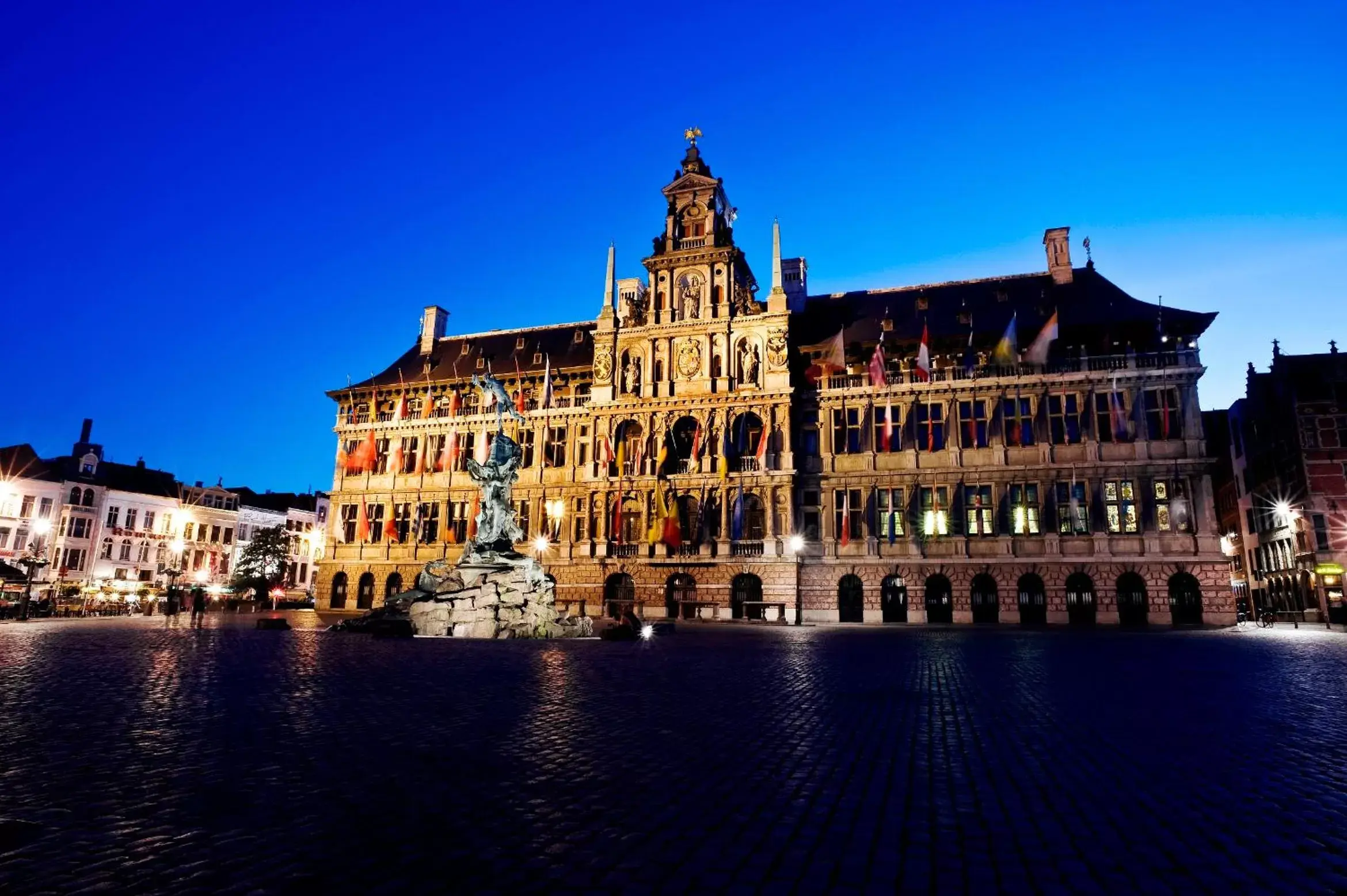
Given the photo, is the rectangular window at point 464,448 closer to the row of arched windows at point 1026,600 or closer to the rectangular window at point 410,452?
the rectangular window at point 410,452

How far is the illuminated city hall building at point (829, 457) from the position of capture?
3709 centimetres

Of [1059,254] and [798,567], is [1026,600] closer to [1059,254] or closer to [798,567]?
[798,567]

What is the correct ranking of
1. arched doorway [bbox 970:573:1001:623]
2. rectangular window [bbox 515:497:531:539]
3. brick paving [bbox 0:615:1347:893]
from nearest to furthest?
brick paving [bbox 0:615:1347:893]
arched doorway [bbox 970:573:1001:623]
rectangular window [bbox 515:497:531:539]

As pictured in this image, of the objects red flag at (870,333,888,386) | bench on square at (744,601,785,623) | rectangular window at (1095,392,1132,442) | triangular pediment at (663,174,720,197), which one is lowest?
bench on square at (744,601,785,623)

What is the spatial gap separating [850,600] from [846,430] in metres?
8.99

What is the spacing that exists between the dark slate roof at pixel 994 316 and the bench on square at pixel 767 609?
559 inches

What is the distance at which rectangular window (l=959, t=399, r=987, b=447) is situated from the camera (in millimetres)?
39750

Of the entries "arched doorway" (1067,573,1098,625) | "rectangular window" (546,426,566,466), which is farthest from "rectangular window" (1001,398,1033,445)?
"rectangular window" (546,426,566,466)

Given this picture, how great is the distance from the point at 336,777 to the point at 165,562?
71.5 meters

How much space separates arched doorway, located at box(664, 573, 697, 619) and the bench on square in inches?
109

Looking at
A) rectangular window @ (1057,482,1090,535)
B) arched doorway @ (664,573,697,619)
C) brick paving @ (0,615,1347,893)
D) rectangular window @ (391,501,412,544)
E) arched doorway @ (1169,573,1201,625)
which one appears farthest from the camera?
rectangular window @ (391,501,412,544)

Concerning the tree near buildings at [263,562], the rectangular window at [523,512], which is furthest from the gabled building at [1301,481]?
the tree near buildings at [263,562]

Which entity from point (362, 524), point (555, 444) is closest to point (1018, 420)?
point (555, 444)

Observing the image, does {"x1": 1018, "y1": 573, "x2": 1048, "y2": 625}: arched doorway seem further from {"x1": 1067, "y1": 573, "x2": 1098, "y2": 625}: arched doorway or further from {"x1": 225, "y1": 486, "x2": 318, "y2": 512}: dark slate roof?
{"x1": 225, "y1": 486, "x2": 318, "y2": 512}: dark slate roof
